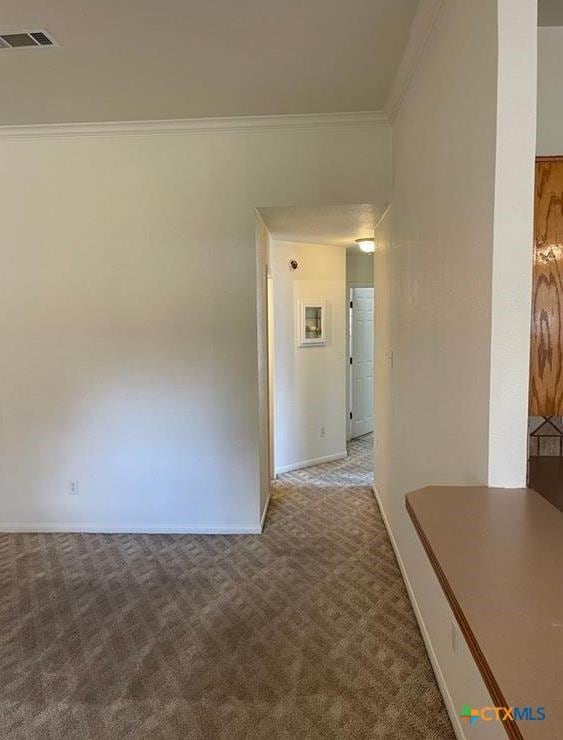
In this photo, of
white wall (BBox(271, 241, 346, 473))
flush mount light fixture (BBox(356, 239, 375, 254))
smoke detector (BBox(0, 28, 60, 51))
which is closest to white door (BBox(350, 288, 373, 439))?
white wall (BBox(271, 241, 346, 473))

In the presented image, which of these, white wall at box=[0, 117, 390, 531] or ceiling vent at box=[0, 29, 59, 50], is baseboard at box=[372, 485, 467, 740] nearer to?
white wall at box=[0, 117, 390, 531]

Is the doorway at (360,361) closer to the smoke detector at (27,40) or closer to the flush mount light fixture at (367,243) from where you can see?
the flush mount light fixture at (367,243)

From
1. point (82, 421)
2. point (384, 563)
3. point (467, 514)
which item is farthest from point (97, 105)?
point (384, 563)

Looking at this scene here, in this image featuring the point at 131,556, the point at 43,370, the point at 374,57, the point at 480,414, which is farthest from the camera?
the point at 43,370

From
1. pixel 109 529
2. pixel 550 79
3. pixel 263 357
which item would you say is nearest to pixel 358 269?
pixel 263 357

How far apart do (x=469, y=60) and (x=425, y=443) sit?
1.53m

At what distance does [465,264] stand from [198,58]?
6.03 ft

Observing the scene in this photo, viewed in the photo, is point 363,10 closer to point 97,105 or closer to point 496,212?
point 496,212

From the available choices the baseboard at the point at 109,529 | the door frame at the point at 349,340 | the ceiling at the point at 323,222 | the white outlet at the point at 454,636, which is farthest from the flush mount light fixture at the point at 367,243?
the white outlet at the point at 454,636

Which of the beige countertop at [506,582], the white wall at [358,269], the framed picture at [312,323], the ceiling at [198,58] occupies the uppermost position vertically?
the ceiling at [198,58]

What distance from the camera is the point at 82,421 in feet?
11.4

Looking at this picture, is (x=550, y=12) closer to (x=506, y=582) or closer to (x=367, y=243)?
(x=506, y=582)

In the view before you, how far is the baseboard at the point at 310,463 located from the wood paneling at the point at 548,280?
3.60m

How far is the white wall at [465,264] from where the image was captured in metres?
1.31
